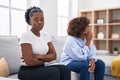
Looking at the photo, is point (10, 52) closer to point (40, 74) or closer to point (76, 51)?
point (40, 74)

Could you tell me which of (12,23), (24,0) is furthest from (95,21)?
(12,23)

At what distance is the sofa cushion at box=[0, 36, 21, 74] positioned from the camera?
Answer: 2305 mm

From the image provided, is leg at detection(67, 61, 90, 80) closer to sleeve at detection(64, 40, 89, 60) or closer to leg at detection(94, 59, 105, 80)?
sleeve at detection(64, 40, 89, 60)

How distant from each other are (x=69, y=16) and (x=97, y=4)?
0.83 m

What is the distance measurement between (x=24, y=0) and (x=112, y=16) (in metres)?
2.39

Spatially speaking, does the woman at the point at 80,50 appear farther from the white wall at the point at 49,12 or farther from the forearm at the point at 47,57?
the white wall at the point at 49,12

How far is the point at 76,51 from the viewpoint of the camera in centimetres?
249

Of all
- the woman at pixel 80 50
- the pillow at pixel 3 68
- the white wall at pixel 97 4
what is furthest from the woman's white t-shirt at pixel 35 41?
the white wall at pixel 97 4

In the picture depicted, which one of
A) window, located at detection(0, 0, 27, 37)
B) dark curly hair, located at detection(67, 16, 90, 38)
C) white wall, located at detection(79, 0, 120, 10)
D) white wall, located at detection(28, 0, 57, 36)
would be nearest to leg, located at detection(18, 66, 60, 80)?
dark curly hair, located at detection(67, 16, 90, 38)

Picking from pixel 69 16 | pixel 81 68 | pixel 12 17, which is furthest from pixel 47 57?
pixel 69 16

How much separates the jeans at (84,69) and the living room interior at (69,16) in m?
0.31

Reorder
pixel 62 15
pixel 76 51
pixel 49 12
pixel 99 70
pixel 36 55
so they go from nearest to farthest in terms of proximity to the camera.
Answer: pixel 36 55, pixel 76 51, pixel 99 70, pixel 49 12, pixel 62 15

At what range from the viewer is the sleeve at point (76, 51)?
8.19 feet

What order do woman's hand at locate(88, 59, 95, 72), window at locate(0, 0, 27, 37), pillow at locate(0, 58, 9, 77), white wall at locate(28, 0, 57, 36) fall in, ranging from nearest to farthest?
1. pillow at locate(0, 58, 9, 77)
2. woman's hand at locate(88, 59, 95, 72)
3. window at locate(0, 0, 27, 37)
4. white wall at locate(28, 0, 57, 36)
